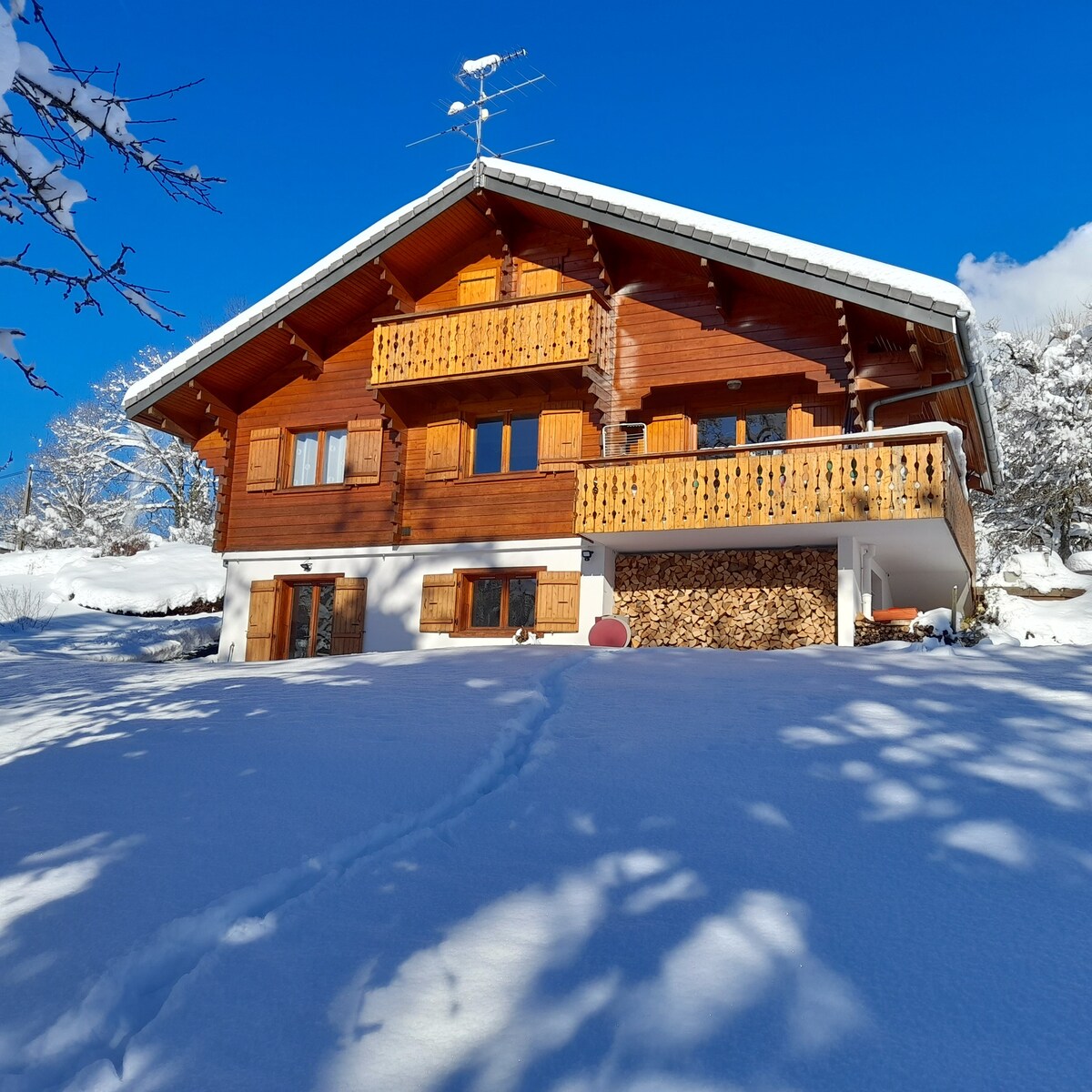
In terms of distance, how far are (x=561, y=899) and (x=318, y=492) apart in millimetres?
14107

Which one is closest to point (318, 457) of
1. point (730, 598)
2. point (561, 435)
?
point (561, 435)

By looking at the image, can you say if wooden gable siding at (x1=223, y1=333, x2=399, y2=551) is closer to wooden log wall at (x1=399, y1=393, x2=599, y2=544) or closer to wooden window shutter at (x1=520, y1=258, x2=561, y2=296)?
wooden log wall at (x1=399, y1=393, x2=599, y2=544)

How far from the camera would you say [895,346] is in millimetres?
13359

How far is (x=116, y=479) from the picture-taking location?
37.3 m

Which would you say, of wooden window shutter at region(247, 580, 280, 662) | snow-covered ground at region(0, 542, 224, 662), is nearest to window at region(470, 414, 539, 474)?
wooden window shutter at region(247, 580, 280, 662)

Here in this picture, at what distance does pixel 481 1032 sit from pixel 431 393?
14.1m

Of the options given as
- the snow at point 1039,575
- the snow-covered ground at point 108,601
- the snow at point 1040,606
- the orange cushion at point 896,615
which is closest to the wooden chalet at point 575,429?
the orange cushion at point 896,615

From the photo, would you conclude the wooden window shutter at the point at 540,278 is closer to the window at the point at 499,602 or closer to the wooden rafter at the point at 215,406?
the window at the point at 499,602

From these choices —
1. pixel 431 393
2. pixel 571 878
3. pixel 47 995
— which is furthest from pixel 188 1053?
pixel 431 393

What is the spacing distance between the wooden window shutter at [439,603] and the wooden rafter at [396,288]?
465cm

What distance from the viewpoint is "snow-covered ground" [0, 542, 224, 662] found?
1802 cm

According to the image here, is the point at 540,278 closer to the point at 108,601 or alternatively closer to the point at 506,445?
the point at 506,445

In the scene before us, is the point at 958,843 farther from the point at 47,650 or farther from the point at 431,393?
the point at 47,650

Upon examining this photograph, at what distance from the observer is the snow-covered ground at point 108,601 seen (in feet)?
59.1
